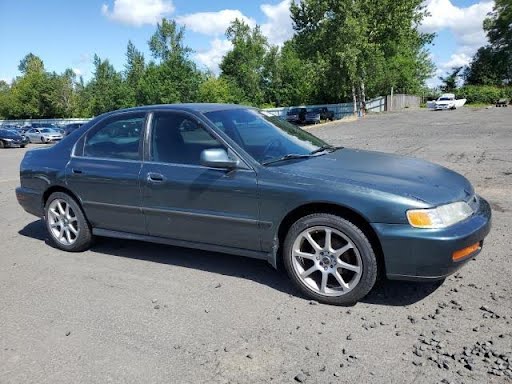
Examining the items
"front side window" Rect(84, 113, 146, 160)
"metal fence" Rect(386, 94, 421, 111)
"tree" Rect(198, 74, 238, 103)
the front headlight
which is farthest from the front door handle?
"tree" Rect(198, 74, 238, 103)

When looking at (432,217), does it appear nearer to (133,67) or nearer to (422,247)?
(422,247)

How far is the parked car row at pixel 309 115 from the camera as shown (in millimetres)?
45531

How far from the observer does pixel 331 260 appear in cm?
383

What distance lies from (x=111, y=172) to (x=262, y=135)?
1.60 meters

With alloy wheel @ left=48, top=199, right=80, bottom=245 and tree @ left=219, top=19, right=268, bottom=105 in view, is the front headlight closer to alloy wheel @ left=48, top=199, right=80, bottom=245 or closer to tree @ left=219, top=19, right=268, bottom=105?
alloy wheel @ left=48, top=199, right=80, bottom=245

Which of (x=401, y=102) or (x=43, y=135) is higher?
(x=43, y=135)

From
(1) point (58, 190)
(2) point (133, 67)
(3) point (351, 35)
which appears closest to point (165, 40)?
(2) point (133, 67)

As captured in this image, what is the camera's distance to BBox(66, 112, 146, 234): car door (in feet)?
15.7

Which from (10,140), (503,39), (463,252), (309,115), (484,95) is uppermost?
(503,39)

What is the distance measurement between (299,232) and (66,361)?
6.33 feet

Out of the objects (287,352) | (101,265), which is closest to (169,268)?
(101,265)

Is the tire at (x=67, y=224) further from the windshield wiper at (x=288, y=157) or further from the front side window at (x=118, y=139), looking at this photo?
the windshield wiper at (x=288, y=157)

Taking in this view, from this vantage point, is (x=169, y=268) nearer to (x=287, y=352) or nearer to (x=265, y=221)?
(x=265, y=221)

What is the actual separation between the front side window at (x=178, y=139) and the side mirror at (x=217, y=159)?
228 millimetres
